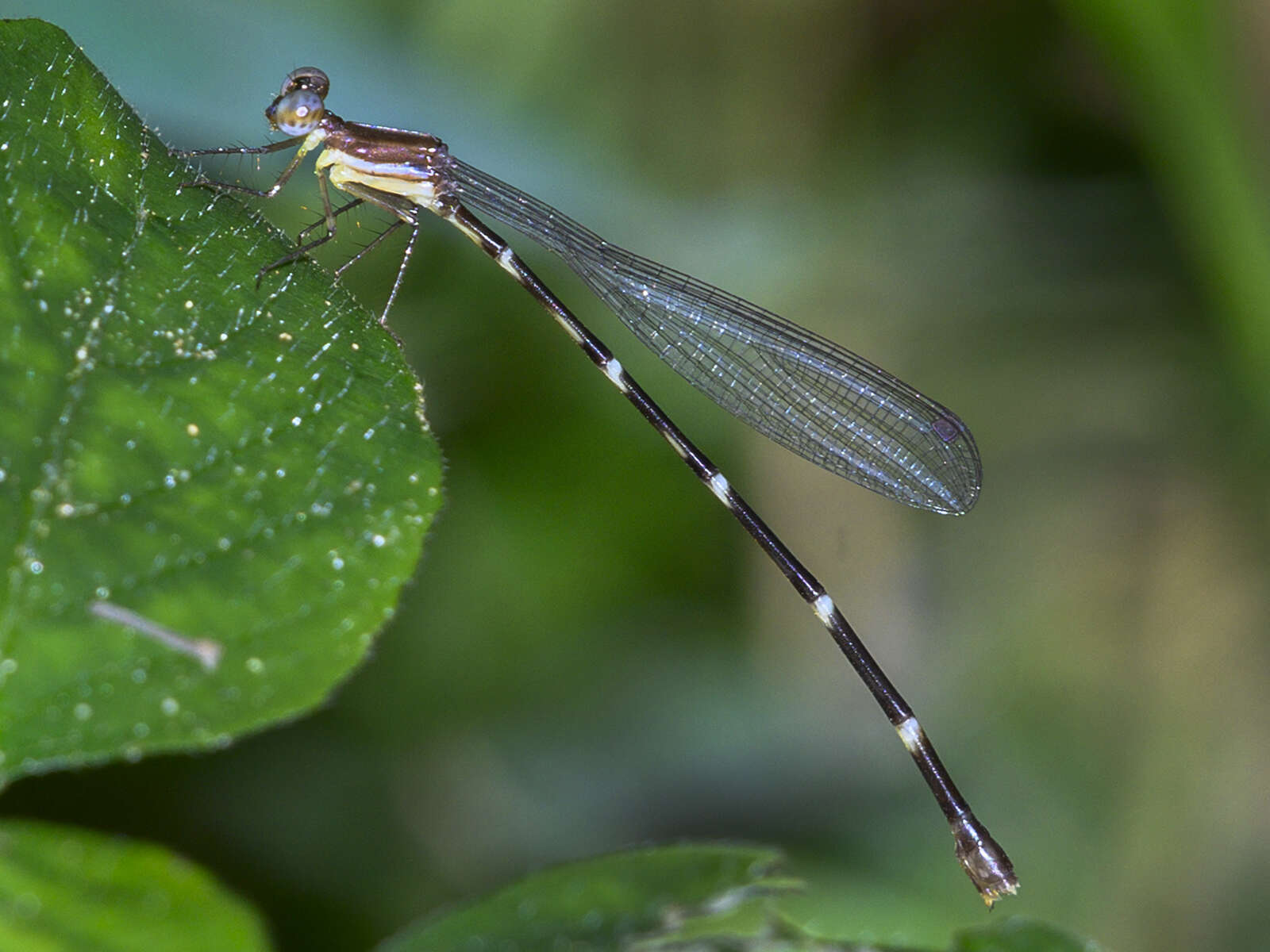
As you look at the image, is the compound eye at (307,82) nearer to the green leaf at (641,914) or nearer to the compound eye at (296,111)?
the compound eye at (296,111)

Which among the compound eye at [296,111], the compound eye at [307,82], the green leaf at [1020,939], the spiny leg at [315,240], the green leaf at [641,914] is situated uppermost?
the compound eye at [307,82]

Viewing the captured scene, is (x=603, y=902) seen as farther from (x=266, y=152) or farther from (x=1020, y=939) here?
(x=266, y=152)

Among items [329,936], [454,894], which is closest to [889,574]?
[454,894]

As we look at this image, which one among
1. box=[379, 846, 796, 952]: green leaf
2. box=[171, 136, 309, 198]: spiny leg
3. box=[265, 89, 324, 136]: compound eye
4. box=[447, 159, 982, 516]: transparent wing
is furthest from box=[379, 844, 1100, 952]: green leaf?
box=[265, 89, 324, 136]: compound eye

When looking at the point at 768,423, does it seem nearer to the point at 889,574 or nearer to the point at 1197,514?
the point at 889,574

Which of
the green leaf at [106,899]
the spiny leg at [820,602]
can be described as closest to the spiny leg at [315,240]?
the spiny leg at [820,602]

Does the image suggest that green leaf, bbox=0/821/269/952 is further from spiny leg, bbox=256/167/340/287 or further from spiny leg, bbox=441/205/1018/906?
spiny leg, bbox=441/205/1018/906
